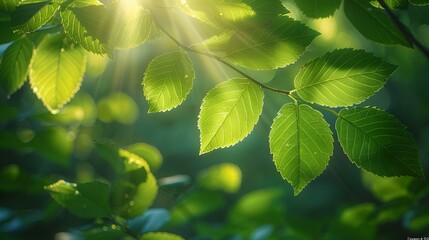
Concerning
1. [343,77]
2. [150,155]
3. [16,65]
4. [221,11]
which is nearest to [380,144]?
[343,77]

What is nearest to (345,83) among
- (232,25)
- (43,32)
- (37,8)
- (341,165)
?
(232,25)

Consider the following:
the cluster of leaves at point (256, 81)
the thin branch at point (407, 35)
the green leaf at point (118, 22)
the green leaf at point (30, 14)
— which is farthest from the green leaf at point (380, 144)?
the green leaf at point (30, 14)

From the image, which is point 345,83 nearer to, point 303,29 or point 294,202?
point 303,29

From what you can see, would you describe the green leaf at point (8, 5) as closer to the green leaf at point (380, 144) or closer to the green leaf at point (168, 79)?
the green leaf at point (168, 79)

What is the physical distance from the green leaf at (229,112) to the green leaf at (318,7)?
226mm

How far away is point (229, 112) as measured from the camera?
2.26ft

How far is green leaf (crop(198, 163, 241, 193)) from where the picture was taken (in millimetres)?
1656

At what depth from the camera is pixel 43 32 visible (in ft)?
2.71

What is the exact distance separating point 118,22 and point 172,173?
16.1ft

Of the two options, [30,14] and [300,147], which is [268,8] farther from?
[30,14]

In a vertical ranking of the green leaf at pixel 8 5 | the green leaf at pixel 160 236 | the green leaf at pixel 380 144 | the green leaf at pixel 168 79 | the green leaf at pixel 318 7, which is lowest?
the green leaf at pixel 160 236

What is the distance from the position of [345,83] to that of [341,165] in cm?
562

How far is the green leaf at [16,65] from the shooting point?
2.67 feet

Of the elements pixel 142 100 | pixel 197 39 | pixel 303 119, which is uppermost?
pixel 197 39
